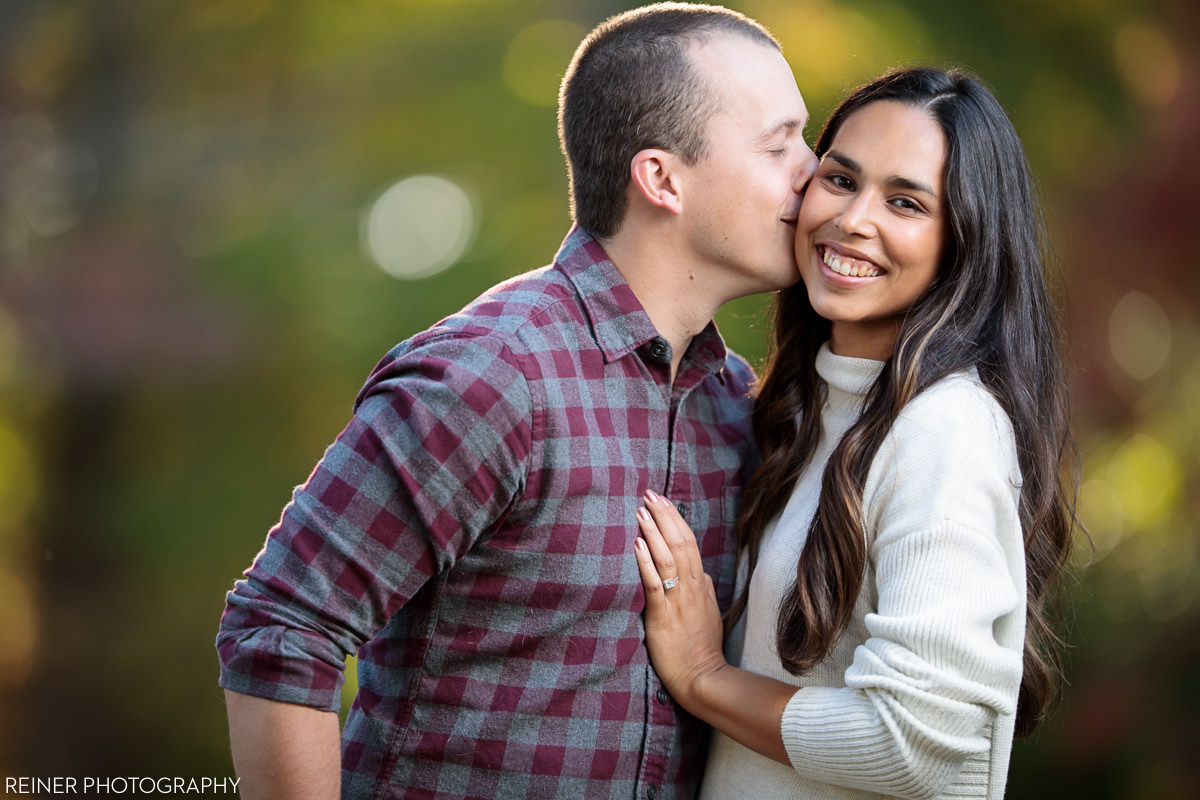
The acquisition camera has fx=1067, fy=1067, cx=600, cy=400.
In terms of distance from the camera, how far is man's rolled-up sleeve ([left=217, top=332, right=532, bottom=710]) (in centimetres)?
142

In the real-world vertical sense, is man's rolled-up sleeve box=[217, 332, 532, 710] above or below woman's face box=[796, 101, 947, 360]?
below

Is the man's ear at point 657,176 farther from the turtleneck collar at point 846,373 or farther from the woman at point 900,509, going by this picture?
the turtleneck collar at point 846,373

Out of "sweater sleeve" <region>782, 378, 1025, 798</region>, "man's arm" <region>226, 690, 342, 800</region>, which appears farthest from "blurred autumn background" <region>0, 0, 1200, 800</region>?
"man's arm" <region>226, 690, 342, 800</region>

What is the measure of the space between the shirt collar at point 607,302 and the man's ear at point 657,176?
0.13 meters

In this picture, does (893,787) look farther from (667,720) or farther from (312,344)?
(312,344)

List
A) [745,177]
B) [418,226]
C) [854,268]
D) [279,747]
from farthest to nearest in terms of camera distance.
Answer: [418,226]
[745,177]
[854,268]
[279,747]

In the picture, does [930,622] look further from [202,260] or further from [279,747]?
[202,260]

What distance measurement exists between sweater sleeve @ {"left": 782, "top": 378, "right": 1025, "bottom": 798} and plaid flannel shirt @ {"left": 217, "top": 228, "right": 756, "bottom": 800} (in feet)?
1.04

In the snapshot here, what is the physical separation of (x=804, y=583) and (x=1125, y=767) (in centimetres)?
235

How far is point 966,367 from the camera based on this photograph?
1.69m

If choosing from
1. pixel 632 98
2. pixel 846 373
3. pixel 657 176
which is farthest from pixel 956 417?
pixel 632 98

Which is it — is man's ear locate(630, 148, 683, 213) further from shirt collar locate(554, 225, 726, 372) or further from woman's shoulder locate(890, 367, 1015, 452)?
woman's shoulder locate(890, 367, 1015, 452)

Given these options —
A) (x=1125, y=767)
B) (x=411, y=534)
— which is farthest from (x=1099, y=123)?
(x=411, y=534)

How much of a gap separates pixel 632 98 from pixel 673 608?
92 centimetres
